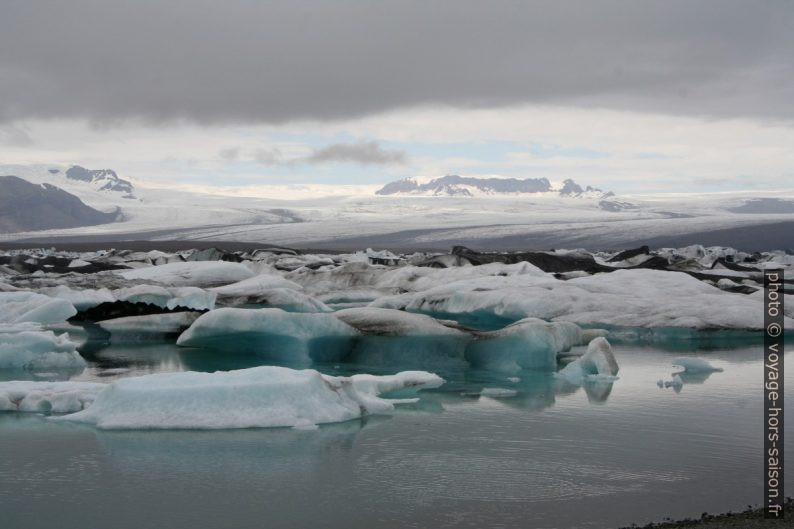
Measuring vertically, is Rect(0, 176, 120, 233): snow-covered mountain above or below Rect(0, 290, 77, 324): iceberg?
above

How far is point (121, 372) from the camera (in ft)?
35.2

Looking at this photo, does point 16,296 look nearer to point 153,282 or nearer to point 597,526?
point 153,282

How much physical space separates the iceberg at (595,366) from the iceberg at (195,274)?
13.0 metres

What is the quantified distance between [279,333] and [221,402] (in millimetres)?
4052

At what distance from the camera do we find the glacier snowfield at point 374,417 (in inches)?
222

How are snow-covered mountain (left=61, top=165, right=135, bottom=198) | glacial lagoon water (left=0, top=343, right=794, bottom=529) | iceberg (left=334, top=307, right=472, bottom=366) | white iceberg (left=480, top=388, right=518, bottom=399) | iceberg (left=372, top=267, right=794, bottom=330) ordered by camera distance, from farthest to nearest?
1. snow-covered mountain (left=61, top=165, right=135, bottom=198)
2. iceberg (left=372, top=267, right=794, bottom=330)
3. iceberg (left=334, top=307, right=472, bottom=366)
4. white iceberg (left=480, top=388, right=518, bottom=399)
5. glacial lagoon water (left=0, top=343, right=794, bottom=529)

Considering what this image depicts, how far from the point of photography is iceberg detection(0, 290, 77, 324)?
14758mm

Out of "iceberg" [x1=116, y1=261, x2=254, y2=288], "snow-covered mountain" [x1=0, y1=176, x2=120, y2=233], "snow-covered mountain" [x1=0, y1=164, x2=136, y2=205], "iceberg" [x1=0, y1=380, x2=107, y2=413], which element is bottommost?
"iceberg" [x1=0, y1=380, x2=107, y2=413]

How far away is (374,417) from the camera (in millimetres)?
8070

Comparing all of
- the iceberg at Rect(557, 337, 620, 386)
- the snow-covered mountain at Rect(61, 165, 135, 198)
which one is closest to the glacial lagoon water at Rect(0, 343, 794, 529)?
the iceberg at Rect(557, 337, 620, 386)

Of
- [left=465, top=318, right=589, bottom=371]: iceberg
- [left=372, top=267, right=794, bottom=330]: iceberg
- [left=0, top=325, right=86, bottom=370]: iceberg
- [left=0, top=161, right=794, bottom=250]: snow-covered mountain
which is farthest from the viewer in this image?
[left=0, top=161, right=794, bottom=250]: snow-covered mountain

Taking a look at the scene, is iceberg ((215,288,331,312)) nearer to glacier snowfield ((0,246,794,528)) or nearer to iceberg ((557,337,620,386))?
glacier snowfield ((0,246,794,528))

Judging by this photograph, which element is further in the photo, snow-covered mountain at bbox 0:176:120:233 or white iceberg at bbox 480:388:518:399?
snow-covered mountain at bbox 0:176:120:233

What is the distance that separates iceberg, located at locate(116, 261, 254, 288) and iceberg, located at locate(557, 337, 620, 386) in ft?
42.8
